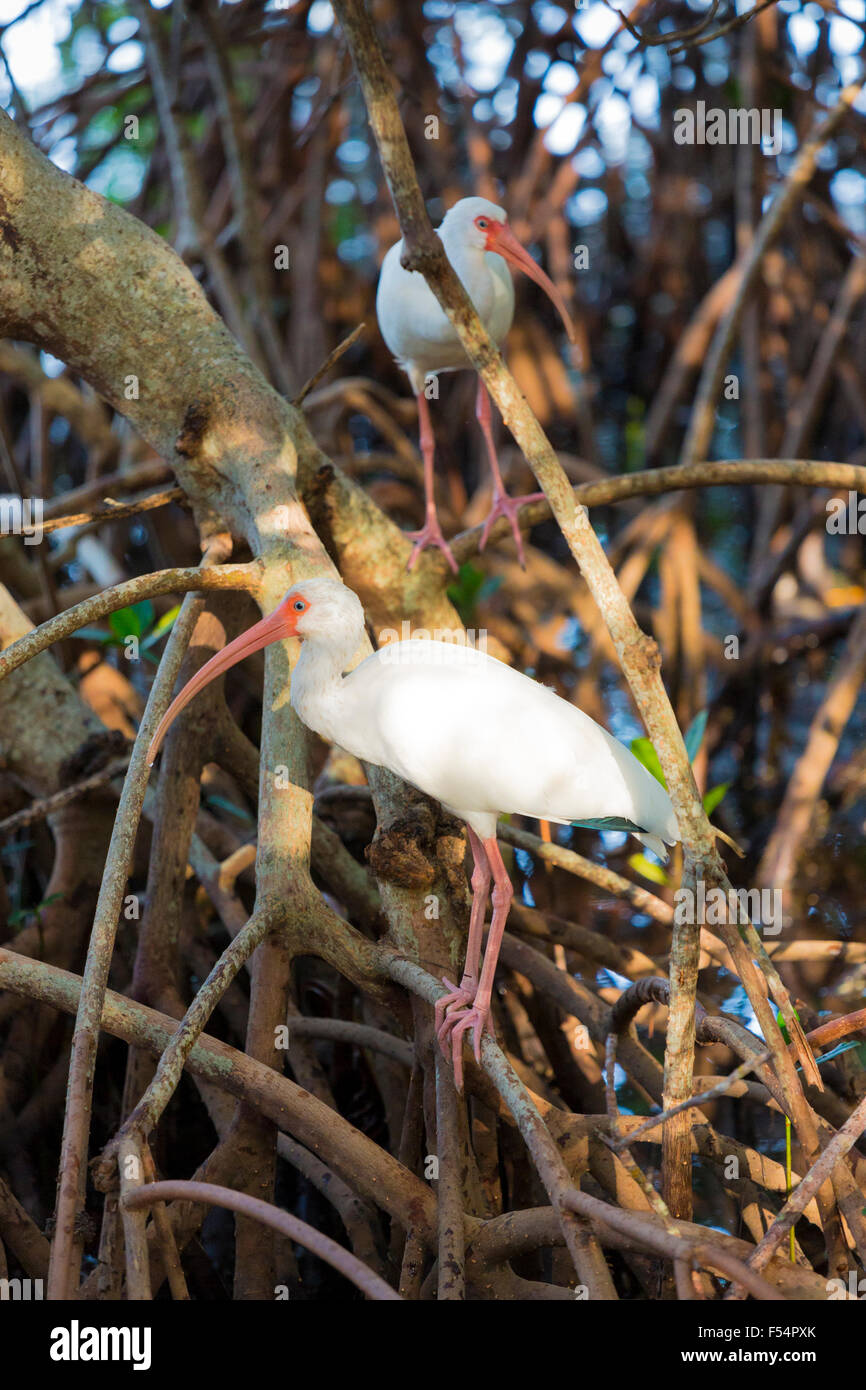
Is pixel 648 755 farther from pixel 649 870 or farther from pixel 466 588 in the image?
pixel 466 588

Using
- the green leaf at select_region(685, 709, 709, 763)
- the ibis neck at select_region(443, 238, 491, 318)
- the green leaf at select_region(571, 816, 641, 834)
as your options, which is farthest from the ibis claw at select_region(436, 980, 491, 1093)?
the ibis neck at select_region(443, 238, 491, 318)

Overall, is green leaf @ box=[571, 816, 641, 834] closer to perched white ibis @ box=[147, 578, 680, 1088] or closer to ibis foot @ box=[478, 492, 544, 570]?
perched white ibis @ box=[147, 578, 680, 1088]

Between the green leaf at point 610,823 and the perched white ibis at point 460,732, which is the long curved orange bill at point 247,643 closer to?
the perched white ibis at point 460,732

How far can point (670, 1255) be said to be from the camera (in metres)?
1.93

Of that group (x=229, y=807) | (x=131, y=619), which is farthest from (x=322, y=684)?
(x=229, y=807)

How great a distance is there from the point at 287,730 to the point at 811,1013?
1.54 m

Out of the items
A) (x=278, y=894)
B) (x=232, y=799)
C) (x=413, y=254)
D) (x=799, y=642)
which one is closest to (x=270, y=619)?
(x=278, y=894)

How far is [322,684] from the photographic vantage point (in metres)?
2.91

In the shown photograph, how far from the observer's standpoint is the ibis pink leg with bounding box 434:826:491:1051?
2.70 m

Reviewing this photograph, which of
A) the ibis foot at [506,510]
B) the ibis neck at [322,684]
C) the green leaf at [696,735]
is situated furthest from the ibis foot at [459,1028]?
the ibis foot at [506,510]

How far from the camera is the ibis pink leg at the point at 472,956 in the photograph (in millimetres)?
2697

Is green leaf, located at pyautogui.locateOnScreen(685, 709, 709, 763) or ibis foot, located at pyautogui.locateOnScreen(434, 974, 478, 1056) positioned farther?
green leaf, located at pyautogui.locateOnScreen(685, 709, 709, 763)

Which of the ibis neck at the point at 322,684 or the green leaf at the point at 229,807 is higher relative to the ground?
the green leaf at the point at 229,807

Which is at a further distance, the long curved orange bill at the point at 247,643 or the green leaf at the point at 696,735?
the green leaf at the point at 696,735
